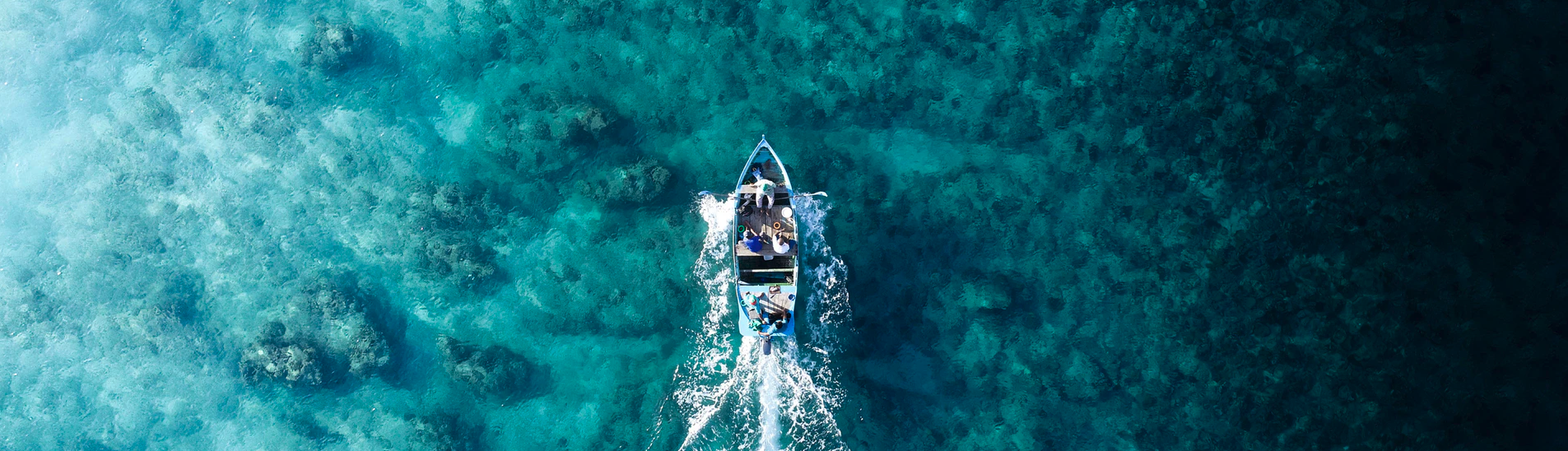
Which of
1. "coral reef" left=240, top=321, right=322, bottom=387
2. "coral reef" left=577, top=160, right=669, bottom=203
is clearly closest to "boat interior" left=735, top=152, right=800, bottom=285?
"coral reef" left=577, top=160, right=669, bottom=203

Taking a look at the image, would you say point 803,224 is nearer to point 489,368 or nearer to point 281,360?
point 489,368

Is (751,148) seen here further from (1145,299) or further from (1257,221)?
(1257,221)

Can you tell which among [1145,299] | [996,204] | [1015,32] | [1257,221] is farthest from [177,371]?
[1257,221]

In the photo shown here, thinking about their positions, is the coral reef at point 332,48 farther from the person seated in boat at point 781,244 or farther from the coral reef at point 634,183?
the person seated in boat at point 781,244

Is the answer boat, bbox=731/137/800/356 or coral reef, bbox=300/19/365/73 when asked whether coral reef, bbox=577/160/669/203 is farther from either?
coral reef, bbox=300/19/365/73

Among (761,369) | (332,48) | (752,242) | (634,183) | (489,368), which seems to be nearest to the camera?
(752,242)

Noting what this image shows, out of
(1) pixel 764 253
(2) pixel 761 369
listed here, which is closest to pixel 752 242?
(1) pixel 764 253
